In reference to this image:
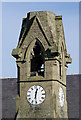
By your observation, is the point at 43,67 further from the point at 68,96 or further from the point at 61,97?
the point at 68,96

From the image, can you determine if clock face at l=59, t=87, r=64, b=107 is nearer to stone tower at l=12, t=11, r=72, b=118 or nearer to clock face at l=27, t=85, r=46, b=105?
stone tower at l=12, t=11, r=72, b=118

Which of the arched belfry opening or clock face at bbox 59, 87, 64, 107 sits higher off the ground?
the arched belfry opening

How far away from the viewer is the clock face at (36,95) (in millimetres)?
37125

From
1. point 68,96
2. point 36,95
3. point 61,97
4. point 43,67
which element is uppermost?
point 43,67

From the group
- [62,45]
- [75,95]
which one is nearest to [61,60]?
[62,45]

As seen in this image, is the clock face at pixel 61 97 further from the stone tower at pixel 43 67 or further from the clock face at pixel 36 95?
the clock face at pixel 36 95

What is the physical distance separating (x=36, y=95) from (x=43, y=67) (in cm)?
229

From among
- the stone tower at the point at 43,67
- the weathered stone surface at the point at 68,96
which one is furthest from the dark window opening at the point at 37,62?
the weathered stone surface at the point at 68,96

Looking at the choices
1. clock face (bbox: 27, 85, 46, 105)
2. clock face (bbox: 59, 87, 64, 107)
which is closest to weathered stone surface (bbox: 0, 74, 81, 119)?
Answer: clock face (bbox: 59, 87, 64, 107)

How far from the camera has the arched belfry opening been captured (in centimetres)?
3797

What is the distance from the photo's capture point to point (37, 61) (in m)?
39.1

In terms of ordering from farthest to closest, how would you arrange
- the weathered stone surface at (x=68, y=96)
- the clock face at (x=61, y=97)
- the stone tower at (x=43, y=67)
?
the weathered stone surface at (x=68, y=96)
the clock face at (x=61, y=97)
the stone tower at (x=43, y=67)

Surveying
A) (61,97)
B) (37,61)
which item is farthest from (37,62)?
(61,97)

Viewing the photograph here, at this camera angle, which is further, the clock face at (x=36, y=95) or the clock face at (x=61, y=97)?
the clock face at (x=61, y=97)
